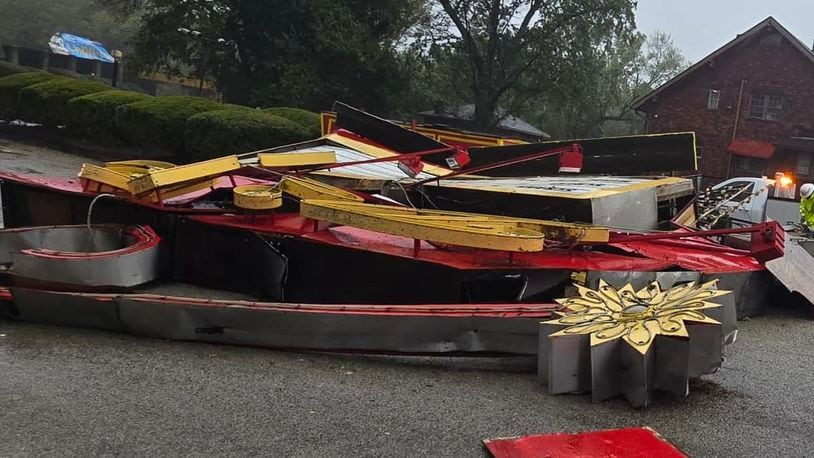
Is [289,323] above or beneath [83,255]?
beneath

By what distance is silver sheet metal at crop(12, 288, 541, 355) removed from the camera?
141 inches

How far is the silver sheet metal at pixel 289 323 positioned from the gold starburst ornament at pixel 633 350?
1.10 ft

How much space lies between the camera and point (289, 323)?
146 inches

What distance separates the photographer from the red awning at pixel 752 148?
2420 cm

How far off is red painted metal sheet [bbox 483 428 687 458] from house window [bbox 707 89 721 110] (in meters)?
26.0

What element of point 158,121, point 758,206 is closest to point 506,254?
point 758,206

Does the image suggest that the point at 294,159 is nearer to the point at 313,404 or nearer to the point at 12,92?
the point at 313,404

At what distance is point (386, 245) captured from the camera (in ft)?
14.3

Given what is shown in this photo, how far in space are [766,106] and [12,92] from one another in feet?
80.1

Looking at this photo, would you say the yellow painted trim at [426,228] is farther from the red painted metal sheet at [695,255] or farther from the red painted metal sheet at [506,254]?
the red painted metal sheet at [695,255]

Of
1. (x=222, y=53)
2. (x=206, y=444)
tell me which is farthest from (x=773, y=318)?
(x=222, y=53)

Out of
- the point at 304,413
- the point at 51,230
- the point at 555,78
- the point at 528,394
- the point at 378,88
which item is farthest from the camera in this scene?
the point at 555,78

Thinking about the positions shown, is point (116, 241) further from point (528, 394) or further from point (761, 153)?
point (761, 153)

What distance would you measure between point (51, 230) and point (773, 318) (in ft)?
17.2
